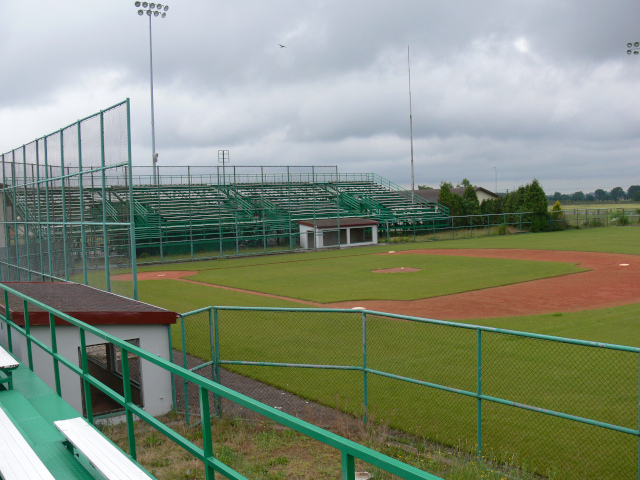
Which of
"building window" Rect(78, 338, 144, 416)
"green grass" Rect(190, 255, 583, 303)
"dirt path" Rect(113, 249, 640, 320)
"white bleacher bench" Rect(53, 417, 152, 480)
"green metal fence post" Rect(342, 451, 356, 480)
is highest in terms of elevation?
"green metal fence post" Rect(342, 451, 356, 480)

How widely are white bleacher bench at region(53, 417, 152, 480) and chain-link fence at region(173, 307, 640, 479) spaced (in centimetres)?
350

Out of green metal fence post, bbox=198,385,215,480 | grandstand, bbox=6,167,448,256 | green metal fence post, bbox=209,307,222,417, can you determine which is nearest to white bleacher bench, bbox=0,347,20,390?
green metal fence post, bbox=209,307,222,417

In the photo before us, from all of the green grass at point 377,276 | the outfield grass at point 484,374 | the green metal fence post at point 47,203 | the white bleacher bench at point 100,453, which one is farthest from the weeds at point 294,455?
the green grass at point 377,276

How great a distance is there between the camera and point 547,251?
3553 centimetres

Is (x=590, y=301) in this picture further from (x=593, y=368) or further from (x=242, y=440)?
(x=242, y=440)

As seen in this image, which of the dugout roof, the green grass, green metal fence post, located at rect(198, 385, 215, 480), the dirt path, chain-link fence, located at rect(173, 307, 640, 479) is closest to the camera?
green metal fence post, located at rect(198, 385, 215, 480)

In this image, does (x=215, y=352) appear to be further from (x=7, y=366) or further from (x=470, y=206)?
(x=470, y=206)

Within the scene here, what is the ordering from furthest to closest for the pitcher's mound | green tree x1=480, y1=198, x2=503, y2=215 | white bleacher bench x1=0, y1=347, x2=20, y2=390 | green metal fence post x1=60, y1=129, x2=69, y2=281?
green tree x1=480, y1=198, x2=503, y2=215 → the pitcher's mound → green metal fence post x1=60, y1=129, x2=69, y2=281 → white bleacher bench x1=0, y1=347, x2=20, y2=390

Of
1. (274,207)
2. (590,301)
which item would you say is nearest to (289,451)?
(590,301)

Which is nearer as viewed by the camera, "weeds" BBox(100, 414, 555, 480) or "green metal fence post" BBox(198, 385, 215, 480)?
"green metal fence post" BBox(198, 385, 215, 480)

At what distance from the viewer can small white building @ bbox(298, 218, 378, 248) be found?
44.0 meters

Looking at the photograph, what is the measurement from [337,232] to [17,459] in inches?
1629

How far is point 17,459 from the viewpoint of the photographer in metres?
4.46

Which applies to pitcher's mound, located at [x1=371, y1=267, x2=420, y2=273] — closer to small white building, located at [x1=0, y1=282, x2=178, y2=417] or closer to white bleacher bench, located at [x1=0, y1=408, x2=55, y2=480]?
small white building, located at [x1=0, y1=282, x2=178, y2=417]
